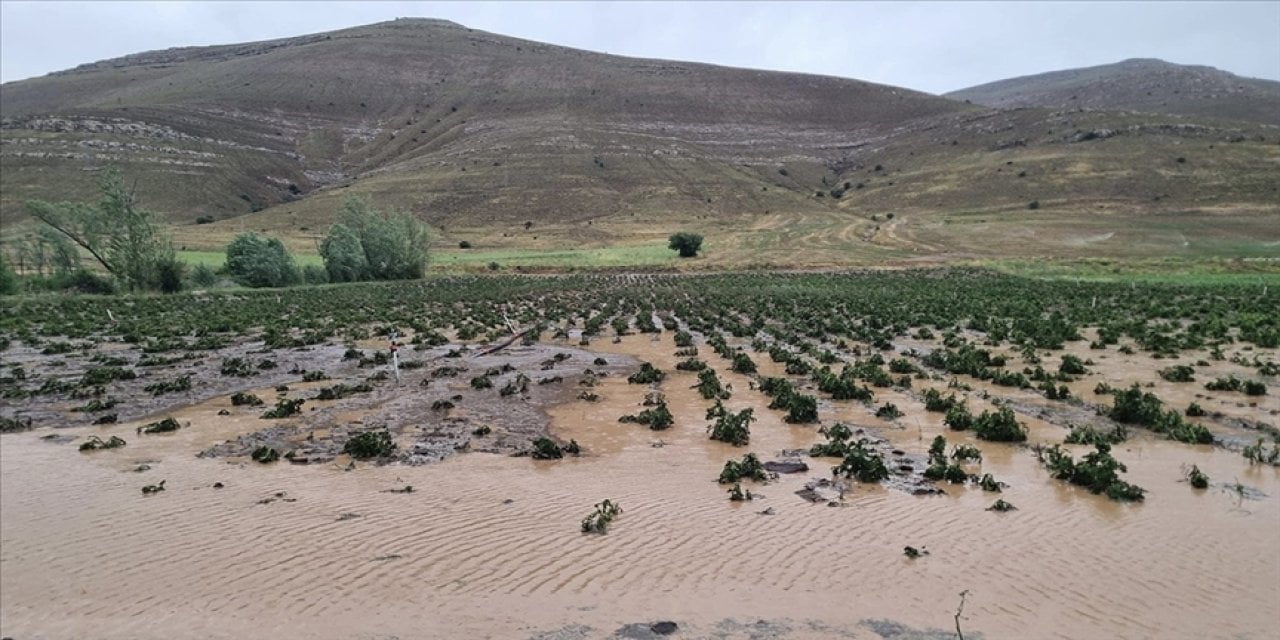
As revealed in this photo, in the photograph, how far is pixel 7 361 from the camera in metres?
21.2

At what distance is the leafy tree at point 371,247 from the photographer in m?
61.5

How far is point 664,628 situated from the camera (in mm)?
6492

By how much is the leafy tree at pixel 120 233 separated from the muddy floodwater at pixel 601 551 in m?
39.4

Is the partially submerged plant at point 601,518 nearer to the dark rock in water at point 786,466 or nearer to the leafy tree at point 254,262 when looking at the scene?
the dark rock in water at point 786,466

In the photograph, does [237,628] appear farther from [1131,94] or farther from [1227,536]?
[1131,94]

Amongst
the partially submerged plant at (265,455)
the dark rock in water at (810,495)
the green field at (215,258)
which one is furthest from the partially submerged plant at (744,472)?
the green field at (215,258)

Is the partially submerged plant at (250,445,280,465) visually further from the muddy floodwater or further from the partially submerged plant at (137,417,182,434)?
the partially submerged plant at (137,417,182,434)

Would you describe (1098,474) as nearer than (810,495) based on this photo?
No

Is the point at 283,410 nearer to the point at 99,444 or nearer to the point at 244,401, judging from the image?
the point at 244,401

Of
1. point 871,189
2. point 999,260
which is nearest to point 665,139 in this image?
point 871,189

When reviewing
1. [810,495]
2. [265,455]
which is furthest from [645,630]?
[265,455]

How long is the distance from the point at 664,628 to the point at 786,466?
560 centimetres

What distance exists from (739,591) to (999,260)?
70.4 meters

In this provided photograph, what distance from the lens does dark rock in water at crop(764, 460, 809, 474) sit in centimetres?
1140
